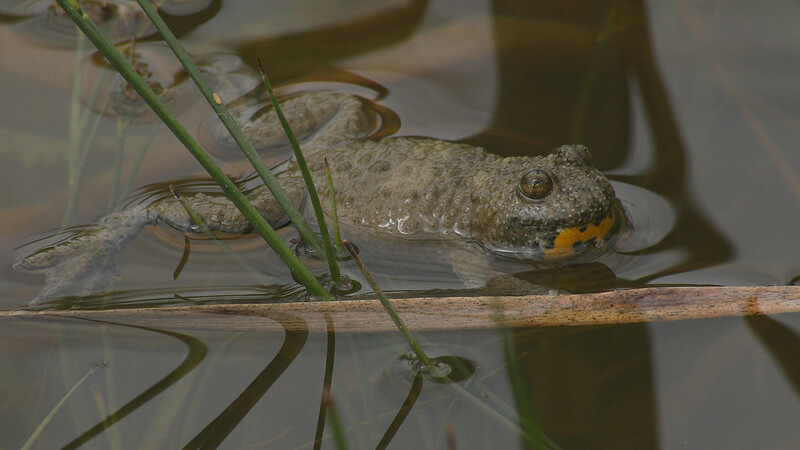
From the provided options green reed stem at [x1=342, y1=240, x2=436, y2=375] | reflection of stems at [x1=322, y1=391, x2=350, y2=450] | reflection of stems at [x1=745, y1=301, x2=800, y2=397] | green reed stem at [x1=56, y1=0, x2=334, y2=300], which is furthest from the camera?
reflection of stems at [x1=745, y1=301, x2=800, y2=397]

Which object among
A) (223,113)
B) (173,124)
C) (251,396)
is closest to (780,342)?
(251,396)

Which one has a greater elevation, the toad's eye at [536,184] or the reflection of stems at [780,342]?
the toad's eye at [536,184]

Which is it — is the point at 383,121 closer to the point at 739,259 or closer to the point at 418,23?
the point at 418,23

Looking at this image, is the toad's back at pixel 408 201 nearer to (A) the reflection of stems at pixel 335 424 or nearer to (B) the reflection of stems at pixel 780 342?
(B) the reflection of stems at pixel 780 342

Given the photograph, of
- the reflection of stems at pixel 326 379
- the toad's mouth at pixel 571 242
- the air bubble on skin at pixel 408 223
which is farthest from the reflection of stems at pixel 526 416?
the air bubble on skin at pixel 408 223

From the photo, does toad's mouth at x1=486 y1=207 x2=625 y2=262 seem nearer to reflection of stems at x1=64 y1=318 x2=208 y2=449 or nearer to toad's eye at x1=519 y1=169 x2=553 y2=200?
toad's eye at x1=519 y1=169 x2=553 y2=200

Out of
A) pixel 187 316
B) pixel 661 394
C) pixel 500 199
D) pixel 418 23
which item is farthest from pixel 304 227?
pixel 418 23

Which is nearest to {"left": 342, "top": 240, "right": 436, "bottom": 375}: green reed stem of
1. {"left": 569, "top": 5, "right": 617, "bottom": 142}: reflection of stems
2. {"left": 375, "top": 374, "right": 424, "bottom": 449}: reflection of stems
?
{"left": 375, "top": 374, "right": 424, "bottom": 449}: reflection of stems
